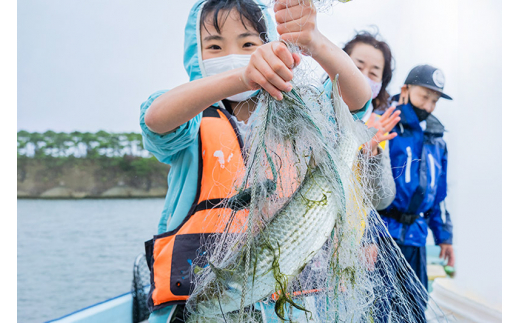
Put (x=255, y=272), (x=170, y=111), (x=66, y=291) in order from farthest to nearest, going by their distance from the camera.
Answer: (x=66, y=291) → (x=170, y=111) → (x=255, y=272)

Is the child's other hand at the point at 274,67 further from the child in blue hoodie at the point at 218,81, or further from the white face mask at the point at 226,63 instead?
the white face mask at the point at 226,63

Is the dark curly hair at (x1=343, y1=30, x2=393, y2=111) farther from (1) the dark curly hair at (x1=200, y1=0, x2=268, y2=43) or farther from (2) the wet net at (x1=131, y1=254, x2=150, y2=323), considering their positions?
(2) the wet net at (x1=131, y1=254, x2=150, y2=323)

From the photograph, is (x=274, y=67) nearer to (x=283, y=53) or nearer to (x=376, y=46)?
(x=283, y=53)

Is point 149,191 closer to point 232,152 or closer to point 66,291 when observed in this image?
point 66,291

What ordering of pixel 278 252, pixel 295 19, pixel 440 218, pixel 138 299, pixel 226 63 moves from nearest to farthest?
pixel 278 252 → pixel 295 19 → pixel 226 63 → pixel 440 218 → pixel 138 299

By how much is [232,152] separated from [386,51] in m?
1.92

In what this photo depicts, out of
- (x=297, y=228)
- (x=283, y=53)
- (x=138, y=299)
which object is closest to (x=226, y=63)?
(x=283, y=53)

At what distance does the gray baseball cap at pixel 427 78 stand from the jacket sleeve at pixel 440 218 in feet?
1.67

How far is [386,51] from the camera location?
235 cm

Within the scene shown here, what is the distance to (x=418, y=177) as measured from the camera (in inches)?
80.5

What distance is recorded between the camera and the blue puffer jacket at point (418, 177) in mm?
2008

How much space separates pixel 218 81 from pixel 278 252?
41 cm

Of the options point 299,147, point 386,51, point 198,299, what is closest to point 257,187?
point 299,147

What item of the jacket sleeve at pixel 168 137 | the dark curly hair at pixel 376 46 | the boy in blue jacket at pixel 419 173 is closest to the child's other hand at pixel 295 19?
the jacket sleeve at pixel 168 137
